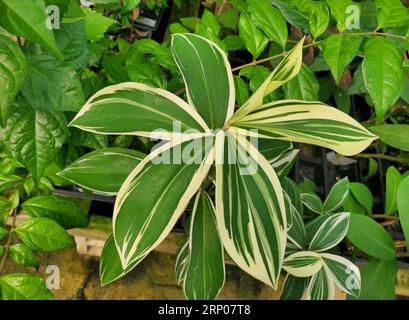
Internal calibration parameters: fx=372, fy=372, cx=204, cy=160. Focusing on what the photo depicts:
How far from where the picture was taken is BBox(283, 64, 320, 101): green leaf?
0.64 m

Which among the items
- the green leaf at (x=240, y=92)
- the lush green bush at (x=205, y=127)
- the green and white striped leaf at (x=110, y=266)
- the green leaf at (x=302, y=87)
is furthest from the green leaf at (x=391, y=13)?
the green and white striped leaf at (x=110, y=266)

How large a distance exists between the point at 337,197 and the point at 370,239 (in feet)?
0.36

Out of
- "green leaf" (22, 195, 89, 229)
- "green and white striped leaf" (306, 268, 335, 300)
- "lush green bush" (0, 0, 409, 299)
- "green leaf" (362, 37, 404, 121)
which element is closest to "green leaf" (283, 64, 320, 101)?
"lush green bush" (0, 0, 409, 299)

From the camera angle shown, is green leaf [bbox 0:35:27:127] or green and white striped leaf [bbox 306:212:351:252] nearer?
green leaf [bbox 0:35:27:127]

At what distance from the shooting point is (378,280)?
729 mm

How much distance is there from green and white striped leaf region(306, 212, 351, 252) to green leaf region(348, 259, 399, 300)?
0.36ft

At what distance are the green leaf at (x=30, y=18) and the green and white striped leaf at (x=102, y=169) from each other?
21cm

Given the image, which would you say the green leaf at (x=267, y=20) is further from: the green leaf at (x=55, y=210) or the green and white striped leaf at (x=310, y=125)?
the green leaf at (x=55, y=210)

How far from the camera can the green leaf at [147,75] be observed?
2.24 ft

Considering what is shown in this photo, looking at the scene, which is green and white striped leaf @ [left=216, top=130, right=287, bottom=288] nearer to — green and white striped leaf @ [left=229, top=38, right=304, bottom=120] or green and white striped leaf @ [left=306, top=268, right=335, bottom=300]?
green and white striped leaf @ [left=229, top=38, right=304, bottom=120]

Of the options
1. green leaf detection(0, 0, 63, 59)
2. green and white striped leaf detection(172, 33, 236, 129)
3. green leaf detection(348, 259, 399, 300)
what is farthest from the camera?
green leaf detection(348, 259, 399, 300)

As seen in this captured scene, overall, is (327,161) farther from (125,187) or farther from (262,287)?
(125,187)

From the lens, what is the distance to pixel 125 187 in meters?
0.46
